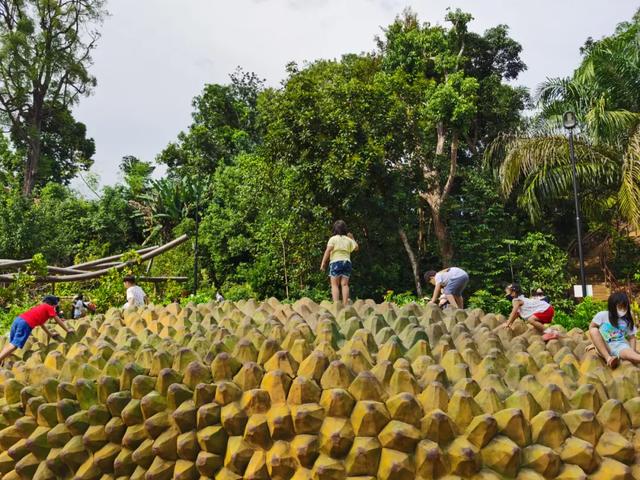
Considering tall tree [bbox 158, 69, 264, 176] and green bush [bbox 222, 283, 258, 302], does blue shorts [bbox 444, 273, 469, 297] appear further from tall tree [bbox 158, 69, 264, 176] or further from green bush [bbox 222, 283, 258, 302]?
tall tree [bbox 158, 69, 264, 176]

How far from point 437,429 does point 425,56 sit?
20052 mm

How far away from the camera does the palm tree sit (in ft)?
51.0

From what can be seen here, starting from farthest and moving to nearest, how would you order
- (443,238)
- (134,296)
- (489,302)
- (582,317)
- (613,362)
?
1. (443,238)
2. (489,302)
3. (582,317)
4. (134,296)
5. (613,362)

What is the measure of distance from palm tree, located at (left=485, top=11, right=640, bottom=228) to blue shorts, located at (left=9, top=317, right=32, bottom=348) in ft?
→ 45.6

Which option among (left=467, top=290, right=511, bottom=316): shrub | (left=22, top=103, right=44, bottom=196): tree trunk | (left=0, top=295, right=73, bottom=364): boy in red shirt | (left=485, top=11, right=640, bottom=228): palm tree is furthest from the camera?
(left=22, top=103, right=44, bottom=196): tree trunk

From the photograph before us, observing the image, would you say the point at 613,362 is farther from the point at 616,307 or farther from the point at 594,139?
the point at 594,139

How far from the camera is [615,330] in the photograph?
159 inches

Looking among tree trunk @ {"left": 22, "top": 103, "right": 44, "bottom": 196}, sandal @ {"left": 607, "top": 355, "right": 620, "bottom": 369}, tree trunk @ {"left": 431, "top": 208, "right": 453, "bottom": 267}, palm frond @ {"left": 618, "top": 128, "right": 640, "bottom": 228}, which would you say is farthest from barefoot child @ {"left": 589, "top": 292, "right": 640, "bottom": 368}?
tree trunk @ {"left": 22, "top": 103, "right": 44, "bottom": 196}

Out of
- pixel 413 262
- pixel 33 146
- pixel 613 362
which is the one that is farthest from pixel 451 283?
pixel 33 146

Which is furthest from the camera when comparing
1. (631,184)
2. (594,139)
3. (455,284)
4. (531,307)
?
(594,139)

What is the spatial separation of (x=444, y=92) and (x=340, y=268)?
1347cm

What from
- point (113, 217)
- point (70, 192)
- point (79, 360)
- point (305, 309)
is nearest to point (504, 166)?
point (305, 309)

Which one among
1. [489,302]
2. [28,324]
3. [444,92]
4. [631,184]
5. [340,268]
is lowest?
[489,302]

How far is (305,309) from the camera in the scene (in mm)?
4105
